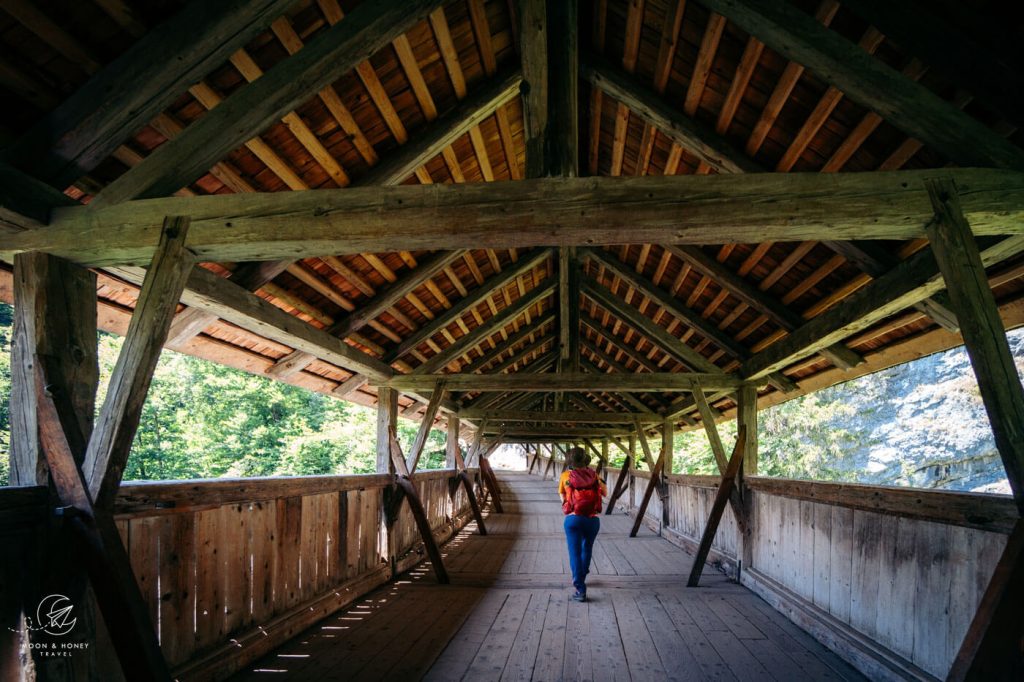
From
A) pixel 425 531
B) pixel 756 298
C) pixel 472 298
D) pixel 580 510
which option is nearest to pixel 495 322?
pixel 472 298

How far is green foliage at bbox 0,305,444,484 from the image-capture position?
71.7 feet

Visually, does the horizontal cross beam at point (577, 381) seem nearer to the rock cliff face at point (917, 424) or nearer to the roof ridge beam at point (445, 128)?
the roof ridge beam at point (445, 128)

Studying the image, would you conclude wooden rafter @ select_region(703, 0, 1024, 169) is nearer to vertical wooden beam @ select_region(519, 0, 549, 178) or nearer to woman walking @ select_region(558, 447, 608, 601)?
vertical wooden beam @ select_region(519, 0, 549, 178)

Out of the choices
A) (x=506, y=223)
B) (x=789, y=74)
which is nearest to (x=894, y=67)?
(x=789, y=74)

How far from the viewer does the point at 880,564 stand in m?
3.80

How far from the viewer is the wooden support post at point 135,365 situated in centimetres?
269

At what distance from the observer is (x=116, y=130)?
10.2 feet

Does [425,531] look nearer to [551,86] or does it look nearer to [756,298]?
[756,298]

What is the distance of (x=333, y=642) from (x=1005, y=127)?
5595 millimetres

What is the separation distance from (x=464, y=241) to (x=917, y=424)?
33000 mm

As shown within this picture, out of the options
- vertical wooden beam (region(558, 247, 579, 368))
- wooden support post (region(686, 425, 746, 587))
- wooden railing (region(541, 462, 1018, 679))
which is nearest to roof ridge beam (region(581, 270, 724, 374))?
vertical wooden beam (region(558, 247, 579, 368))

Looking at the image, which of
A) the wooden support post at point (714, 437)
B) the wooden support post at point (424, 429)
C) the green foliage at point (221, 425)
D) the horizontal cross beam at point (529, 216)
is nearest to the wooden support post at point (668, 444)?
the wooden support post at point (714, 437)

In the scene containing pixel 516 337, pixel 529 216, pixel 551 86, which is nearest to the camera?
pixel 529 216

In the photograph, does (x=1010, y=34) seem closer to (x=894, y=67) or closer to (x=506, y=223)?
(x=894, y=67)
